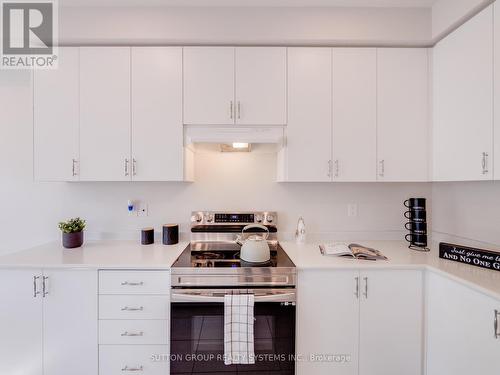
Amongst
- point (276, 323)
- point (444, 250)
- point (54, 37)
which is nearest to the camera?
point (276, 323)

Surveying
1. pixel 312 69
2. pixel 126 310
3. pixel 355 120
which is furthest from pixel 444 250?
pixel 126 310

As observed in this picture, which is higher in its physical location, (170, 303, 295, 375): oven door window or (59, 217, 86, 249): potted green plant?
(59, 217, 86, 249): potted green plant

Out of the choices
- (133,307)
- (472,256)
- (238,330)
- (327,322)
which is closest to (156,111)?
(133,307)

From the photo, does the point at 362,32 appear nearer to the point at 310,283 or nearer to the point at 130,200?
the point at 310,283

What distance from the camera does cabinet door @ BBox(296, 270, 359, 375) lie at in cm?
161

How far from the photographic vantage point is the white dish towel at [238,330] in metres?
1.51

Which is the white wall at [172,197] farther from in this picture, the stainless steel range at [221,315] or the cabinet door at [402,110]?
the stainless steel range at [221,315]

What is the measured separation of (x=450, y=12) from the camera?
1.72 metres

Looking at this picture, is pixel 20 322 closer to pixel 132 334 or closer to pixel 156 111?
pixel 132 334

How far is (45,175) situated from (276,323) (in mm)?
1972

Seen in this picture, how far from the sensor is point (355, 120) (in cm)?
192

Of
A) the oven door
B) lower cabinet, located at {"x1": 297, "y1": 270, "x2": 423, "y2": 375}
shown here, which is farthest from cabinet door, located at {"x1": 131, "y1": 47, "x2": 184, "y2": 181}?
lower cabinet, located at {"x1": 297, "y1": 270, "x2": 423, "y2": 375}

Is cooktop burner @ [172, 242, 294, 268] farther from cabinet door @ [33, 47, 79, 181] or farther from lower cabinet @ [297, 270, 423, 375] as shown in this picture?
cabinet door @ [33, 47, 79, 181]

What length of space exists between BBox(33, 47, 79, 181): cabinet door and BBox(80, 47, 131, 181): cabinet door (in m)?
0.06
